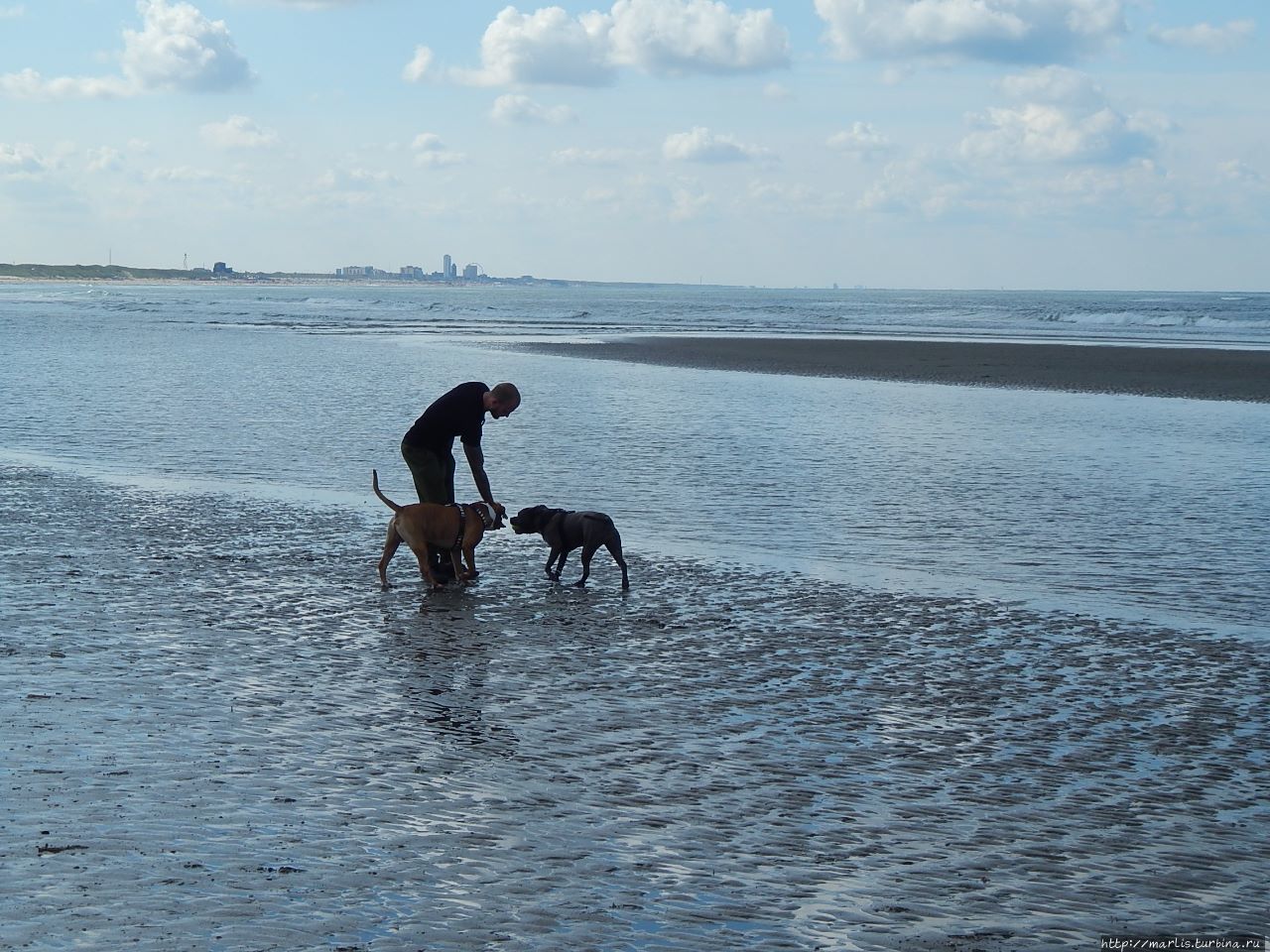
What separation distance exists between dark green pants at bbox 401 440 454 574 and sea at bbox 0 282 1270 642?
6.55ft

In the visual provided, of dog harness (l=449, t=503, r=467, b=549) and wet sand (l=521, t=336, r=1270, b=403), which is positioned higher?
wet sand (l=521, t=336, r=1270, b=403)

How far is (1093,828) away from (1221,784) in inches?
38.3

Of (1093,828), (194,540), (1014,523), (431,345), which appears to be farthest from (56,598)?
(431,345)

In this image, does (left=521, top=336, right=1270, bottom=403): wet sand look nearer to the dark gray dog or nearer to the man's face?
the dark gray dog

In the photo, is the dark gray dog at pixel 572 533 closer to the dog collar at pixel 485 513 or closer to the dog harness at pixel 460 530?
the dog collar at pixel 485 513

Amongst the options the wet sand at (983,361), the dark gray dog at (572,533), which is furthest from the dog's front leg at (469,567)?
the wet sand at (983,361)

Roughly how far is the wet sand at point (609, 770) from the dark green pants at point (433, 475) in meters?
0.98

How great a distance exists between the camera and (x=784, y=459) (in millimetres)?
18766

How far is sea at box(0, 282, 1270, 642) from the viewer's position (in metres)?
11.9

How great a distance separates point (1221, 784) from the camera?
6.31 metres

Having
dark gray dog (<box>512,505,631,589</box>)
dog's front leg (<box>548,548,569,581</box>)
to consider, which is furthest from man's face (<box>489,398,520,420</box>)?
dog's front leg (<box>548,548,569,581</box>)

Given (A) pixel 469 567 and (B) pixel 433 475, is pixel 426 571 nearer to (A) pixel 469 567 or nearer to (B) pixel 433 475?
(A) pixel 469 567

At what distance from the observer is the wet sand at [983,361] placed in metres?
34.5

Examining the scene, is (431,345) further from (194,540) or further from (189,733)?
(189,733)
